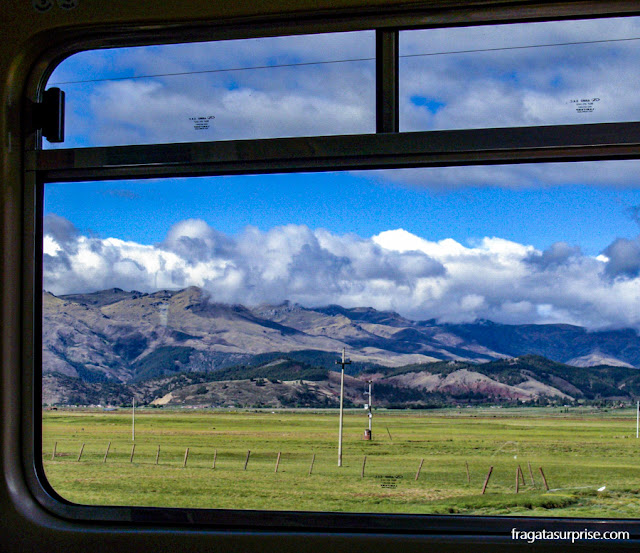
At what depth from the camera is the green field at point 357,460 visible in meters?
2.29

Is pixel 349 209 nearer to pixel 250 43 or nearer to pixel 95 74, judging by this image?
pixel 250 43

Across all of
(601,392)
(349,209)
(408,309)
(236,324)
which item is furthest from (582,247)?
(236,324)

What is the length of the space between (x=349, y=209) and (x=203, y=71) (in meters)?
0.83

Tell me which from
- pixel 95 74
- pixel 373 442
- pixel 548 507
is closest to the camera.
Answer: pixel 548 507

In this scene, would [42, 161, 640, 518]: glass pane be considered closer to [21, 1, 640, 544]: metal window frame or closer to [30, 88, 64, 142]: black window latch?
[21, 1, 640, 544]: metal window frame

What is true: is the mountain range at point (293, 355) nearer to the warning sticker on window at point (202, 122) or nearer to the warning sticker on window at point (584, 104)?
the warning sticker on window at point (202, 122)

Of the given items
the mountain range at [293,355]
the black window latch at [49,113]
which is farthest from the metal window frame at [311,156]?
the mountain range at [293,355]

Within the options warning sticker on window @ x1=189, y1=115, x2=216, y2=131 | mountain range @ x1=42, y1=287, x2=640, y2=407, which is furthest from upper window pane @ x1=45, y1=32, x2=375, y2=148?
mountain range @ x1=42, y1=287, x2=640, y2=407

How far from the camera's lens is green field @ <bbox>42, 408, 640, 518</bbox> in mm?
2289

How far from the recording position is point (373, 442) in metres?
2.46

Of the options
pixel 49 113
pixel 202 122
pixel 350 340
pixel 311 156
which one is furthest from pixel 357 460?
pixel 49 113

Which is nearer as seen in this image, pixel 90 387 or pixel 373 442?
pixel 373 442

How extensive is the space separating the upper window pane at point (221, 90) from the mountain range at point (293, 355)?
0.69 meters

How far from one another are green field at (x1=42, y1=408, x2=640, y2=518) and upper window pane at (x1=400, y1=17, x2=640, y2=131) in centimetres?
111
